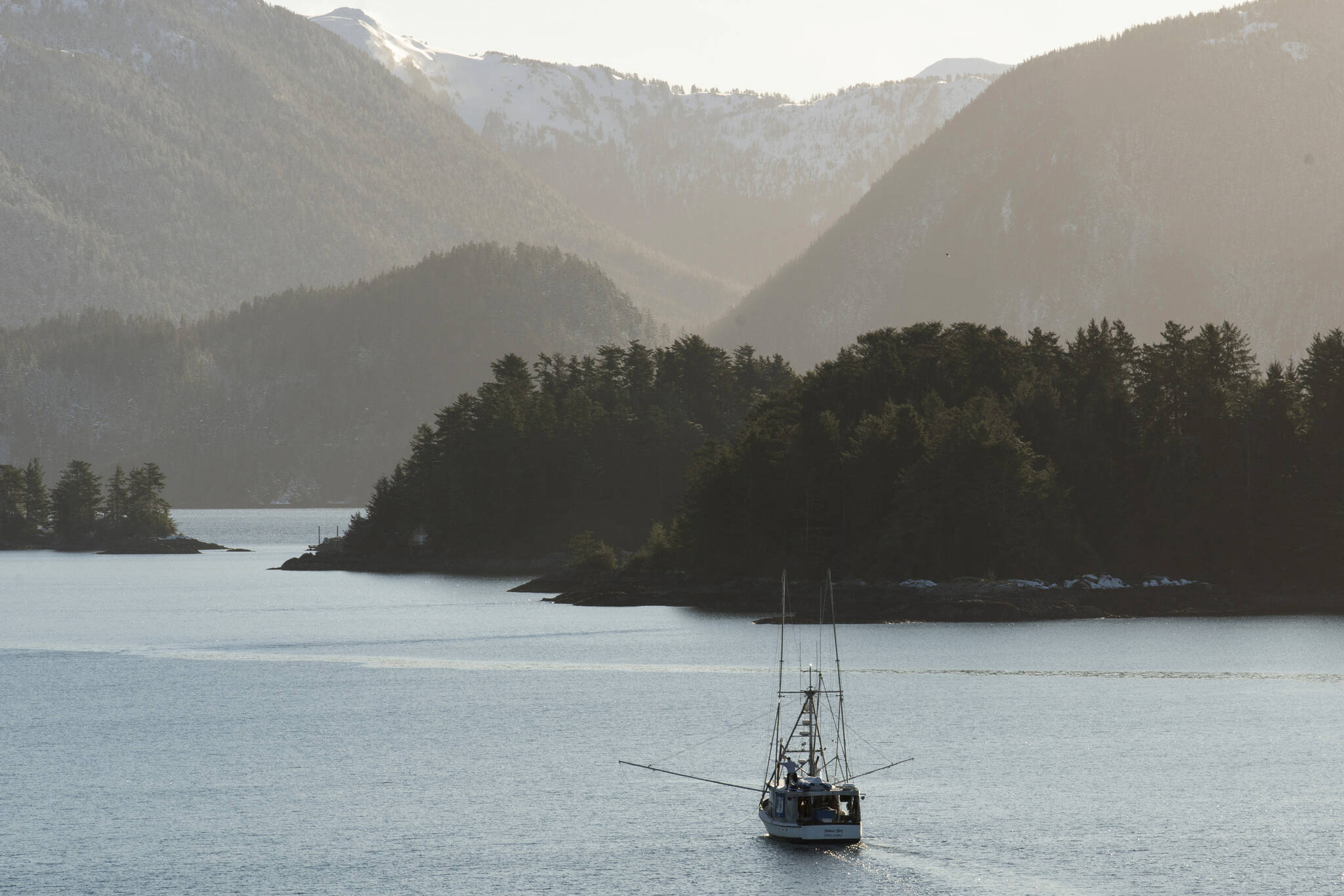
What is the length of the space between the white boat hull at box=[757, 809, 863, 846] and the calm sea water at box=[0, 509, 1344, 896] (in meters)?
0.52

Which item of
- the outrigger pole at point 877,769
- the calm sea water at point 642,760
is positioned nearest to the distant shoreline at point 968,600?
the calm sea water at point 642,760

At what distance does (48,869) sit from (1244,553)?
12383 cm

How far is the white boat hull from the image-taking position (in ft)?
187

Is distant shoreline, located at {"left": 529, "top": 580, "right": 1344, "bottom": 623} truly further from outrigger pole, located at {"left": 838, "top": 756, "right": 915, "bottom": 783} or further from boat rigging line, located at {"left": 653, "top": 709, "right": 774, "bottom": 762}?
outrigger pole, located at {"left": 838, "top": 756, "right": 915, "bottom": 783}

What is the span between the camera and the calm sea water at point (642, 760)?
54812 millimetres

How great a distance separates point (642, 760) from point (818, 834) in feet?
58.3

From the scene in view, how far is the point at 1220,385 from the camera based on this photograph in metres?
160

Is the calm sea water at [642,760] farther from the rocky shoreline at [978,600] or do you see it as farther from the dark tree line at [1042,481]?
the dark tree line at [1042,481]

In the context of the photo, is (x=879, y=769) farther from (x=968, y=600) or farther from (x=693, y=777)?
(x=968, y=600)

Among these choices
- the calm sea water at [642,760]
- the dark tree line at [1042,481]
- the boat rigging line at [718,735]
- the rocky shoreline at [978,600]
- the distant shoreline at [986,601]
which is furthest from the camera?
the dark tree line at [1042,481]

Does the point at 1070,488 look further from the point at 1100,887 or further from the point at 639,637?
the point at 1100,887

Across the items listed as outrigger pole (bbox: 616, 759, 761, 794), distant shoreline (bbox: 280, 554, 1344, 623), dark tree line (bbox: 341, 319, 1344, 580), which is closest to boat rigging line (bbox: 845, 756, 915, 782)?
outrigger pole (bbox: 616, 759, 761, 794)

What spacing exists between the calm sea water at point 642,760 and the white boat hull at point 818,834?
0.52m

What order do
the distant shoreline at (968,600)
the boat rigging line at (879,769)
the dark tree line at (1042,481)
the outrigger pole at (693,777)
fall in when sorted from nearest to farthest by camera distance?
1. the boat rigging line at (879,769)
2. the outrigger pole at (693,777)
3. the distant shoreline at (968,600)
4. the dark tree line at (1042,481)
